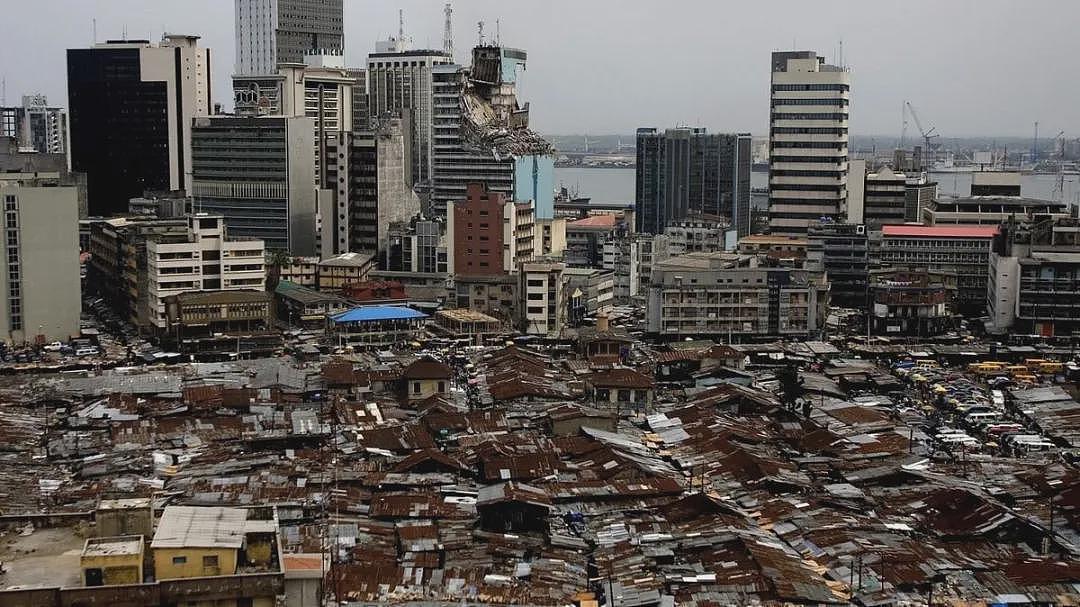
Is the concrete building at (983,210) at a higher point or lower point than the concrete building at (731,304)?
higher

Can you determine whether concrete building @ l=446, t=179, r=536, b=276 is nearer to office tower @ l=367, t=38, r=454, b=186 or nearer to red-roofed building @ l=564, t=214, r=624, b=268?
red-roofed building @ l=564, t=214, r=624, b=268

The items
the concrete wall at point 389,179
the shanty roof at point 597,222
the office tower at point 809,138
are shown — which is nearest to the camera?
the office tower at point 809,138

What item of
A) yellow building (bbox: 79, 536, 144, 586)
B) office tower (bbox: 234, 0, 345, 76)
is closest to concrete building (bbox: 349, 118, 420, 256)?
yellow building (bbox: 79, 536, 144, 586)

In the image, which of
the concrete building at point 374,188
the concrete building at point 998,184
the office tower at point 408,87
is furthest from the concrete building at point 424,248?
the office tower at point 408,87

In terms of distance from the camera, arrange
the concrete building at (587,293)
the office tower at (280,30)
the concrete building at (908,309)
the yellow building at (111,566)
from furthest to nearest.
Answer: the office tower at (280,30) < the concrete building at (587,293) < the concrete building at (908,309) < the yellow building at (111,566)

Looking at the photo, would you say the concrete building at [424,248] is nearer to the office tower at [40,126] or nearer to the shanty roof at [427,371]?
the shanty roof at [427,371]

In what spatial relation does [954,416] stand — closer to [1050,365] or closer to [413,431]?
[1050,365]

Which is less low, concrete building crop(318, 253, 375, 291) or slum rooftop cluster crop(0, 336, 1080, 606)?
concrete building crop(318, 253, 375, 291)
